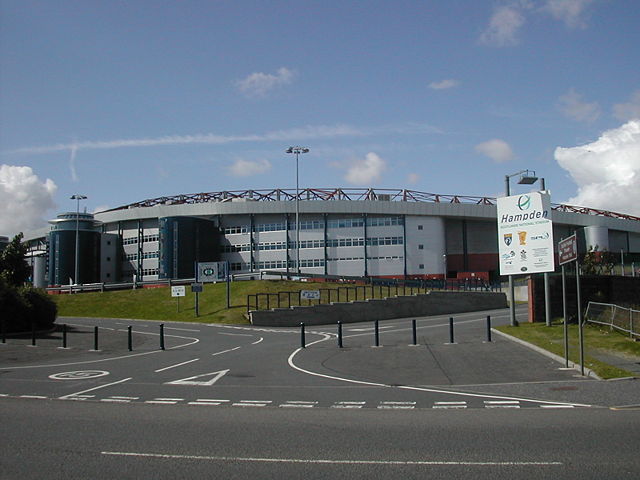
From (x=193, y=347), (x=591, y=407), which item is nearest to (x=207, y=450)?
(x=591, y=407)

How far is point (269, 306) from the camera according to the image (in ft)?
147

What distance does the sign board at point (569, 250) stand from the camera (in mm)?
14445

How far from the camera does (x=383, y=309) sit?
4581 cm

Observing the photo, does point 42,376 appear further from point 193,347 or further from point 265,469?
point 265,469

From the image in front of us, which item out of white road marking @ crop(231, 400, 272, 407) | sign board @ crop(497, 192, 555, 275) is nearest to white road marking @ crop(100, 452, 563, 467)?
white road marking @ crop(231, 400, 272, 407)

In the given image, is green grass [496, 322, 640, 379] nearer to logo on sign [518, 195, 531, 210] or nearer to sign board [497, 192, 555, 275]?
sign board [497, 192, 555, 275]

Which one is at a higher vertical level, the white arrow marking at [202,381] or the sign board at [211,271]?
the sign board at [211,271]

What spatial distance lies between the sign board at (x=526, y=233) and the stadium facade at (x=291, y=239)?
54.8 metres

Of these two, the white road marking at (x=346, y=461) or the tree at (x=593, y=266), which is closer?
the white road marking at (x=346, y=461)

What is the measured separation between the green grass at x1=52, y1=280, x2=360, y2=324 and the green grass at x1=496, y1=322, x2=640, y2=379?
21.6 metres

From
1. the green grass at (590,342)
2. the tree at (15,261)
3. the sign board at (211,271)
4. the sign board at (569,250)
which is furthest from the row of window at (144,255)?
the sign board at (569,250)

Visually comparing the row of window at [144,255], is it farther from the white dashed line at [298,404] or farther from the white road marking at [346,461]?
the white road marking at [346,461]

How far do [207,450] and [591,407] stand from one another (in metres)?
6.95

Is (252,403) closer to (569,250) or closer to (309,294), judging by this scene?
(569,250)
